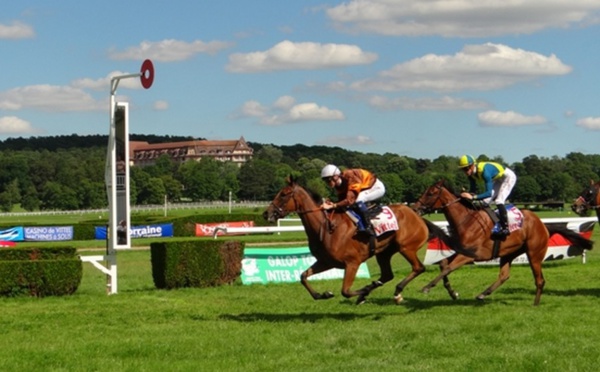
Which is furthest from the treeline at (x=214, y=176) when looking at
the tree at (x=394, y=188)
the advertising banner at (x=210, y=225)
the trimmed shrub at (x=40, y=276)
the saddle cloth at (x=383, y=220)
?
the saddle cloth at (x=383, y=220)

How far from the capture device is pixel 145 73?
14000mm

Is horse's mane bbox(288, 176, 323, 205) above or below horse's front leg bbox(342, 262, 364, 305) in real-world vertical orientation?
above

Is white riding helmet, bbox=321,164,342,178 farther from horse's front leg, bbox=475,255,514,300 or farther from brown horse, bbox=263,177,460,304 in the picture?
horse's front leg, bbox=475,255,514,300

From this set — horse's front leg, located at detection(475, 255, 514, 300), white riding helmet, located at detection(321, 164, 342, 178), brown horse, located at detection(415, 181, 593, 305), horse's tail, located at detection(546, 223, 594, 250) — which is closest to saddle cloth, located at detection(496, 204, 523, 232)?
brown horse, located at detection(415, 181, 593, 305)

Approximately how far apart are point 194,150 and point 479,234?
179m

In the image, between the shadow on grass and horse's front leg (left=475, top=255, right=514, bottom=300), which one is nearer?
the shadow on grass

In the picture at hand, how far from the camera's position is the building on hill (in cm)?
18370

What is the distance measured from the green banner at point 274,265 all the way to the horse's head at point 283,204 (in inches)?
233

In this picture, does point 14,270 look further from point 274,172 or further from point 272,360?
point 274,172

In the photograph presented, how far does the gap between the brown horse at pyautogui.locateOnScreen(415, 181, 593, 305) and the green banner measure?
521 centimetres

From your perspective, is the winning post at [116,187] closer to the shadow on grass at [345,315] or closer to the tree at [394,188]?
the shadow on grass at [345,315]

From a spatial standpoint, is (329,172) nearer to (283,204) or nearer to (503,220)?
(283,204)

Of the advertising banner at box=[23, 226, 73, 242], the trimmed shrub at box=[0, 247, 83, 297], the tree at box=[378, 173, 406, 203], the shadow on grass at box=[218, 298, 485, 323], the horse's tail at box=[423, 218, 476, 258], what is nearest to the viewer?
the shadow on grass at box=[218, 298, 485, 323]

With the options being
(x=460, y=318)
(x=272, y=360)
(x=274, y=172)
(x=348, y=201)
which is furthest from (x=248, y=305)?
(x=274, y=172)
